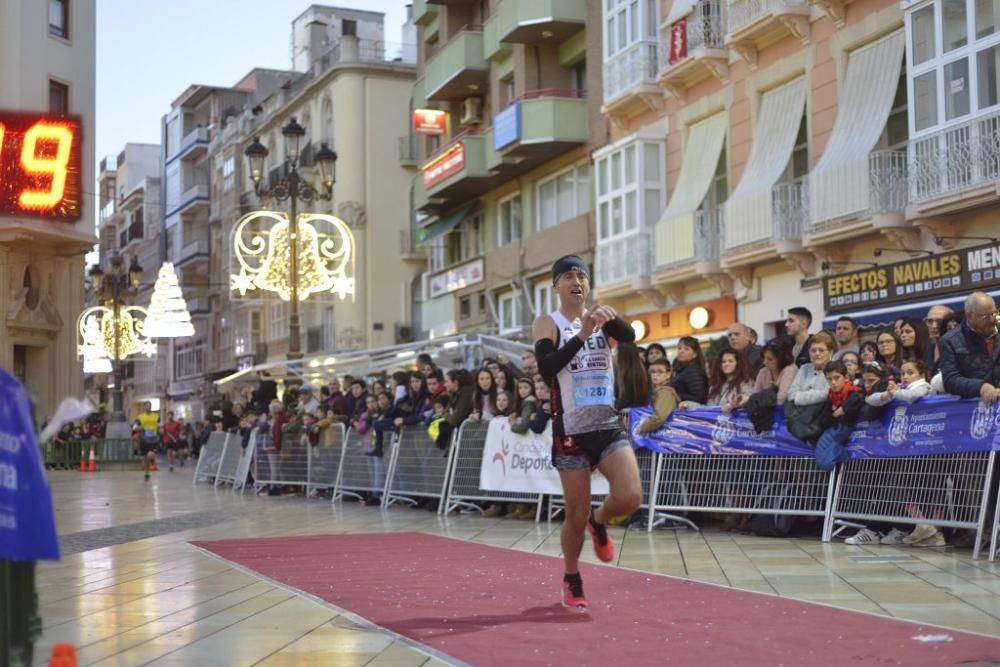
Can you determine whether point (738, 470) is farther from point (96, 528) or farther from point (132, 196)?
point (132, 196)

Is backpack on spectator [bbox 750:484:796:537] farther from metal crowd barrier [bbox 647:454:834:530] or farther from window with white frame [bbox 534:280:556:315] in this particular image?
window with white frame [bbox 534:280:556:315]

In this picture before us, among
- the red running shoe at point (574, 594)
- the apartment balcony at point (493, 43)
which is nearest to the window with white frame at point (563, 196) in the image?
the apartment balcony at point (493, 43)

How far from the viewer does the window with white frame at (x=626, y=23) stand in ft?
103

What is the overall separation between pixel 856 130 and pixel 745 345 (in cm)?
1079

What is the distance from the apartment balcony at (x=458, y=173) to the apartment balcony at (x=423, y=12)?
473cm

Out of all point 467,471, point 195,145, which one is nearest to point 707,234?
point 467,471

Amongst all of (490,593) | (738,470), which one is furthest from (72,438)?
(490,593)

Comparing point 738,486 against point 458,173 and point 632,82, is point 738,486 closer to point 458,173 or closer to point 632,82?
point 632,82

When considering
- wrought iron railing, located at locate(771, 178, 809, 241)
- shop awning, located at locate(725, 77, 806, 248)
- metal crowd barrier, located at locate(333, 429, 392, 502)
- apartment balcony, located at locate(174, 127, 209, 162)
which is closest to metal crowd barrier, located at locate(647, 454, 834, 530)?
metal crowd barrier, located at locate(333, 429, 392, 502)

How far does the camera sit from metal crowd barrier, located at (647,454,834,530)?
13.5 meters

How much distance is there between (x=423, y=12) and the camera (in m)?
44.5

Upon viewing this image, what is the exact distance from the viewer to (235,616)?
28.3 feet

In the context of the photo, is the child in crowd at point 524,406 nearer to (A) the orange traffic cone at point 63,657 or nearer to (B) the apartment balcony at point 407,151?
(A) the orange traffic cone at point 63,657

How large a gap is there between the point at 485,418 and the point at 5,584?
1294 cm
